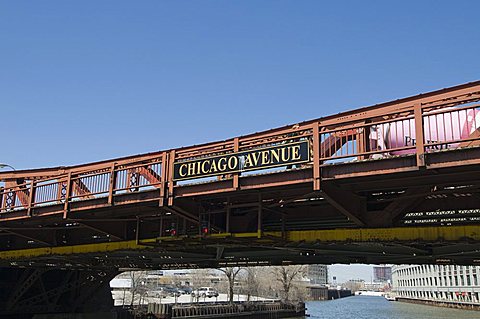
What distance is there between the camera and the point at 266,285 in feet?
440

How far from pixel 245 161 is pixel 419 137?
558 centimetres

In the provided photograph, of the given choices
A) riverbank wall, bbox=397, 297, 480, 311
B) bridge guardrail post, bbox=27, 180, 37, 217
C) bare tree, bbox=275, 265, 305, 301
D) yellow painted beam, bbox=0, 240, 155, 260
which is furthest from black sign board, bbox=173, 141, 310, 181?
riverbank wall, bbox=397, 297, 480, 311

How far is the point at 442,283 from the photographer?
119312 mm

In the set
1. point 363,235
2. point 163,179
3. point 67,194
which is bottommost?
point 363,235

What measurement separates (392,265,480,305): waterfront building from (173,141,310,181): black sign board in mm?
92043

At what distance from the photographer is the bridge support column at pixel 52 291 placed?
132 ft

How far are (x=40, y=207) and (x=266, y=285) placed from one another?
4615 inches

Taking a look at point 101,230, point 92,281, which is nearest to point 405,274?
point 92,281

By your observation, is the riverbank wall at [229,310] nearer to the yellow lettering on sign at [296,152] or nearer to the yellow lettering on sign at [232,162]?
the yellow lettering on sign at [232,162]

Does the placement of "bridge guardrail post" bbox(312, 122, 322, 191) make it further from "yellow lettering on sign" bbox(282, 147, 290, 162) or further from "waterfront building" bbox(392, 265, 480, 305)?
"waterfront building" bbox(392, 265, 480, 305)

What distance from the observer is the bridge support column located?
40.2 m

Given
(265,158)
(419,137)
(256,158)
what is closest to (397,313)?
(256,158)

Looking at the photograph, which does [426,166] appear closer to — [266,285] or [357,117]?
[357,117]

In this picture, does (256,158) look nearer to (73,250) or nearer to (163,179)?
(163,179)
